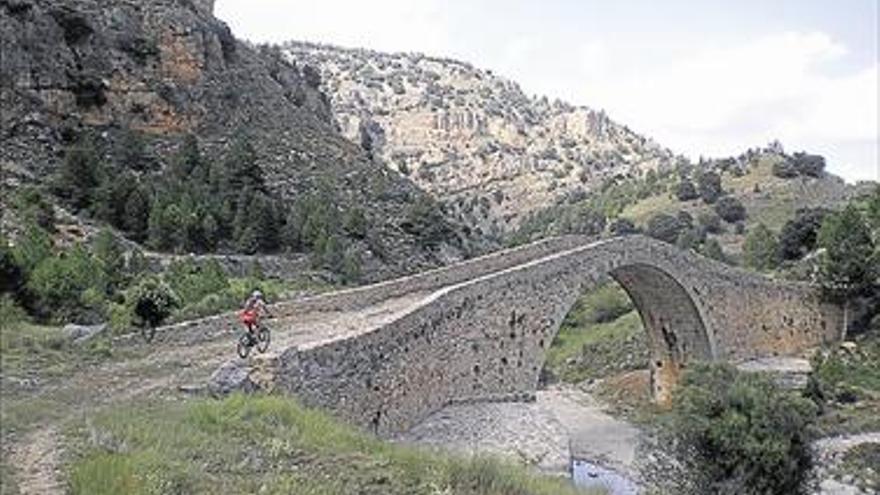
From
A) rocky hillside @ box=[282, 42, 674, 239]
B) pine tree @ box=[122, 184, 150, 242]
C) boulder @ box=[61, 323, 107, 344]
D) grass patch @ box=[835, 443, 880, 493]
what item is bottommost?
grass patch @ box=[835, 443, 880, 493]

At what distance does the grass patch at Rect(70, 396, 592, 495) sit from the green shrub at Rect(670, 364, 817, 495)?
916 centimetres

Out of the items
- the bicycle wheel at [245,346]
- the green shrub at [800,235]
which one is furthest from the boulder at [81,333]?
the green shrub at [800,235]

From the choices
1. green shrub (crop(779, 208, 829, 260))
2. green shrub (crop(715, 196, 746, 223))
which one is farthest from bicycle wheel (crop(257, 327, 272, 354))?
green shrub (crop(715, 196, 746, 223))

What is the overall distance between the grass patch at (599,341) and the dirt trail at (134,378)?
27.5 meters

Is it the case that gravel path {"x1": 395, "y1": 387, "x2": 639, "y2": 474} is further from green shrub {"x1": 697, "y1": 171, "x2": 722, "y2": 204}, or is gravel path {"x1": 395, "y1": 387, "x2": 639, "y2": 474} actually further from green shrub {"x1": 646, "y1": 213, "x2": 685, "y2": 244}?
green shrub {"x1": 697, "y1": 171, "x2": 722, "y2": 204}

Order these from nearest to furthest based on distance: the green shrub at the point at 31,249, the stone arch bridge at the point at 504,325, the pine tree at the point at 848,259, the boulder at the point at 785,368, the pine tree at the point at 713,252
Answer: the stone arch bridge at the point at 504,325, the green shrub at the point at 31,249, the boulder at the point at 785,368, the pine tree at the point at 848,259, the pine tree at the point at 713,252

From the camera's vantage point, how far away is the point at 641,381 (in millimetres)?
46688

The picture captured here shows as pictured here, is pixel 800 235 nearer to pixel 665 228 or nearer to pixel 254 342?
pixel 665 228

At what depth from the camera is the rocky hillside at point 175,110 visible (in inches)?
1462

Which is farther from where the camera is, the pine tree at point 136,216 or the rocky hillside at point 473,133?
the rocky hillside at point 473,133

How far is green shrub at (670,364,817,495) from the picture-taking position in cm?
2066

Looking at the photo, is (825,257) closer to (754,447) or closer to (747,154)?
(754,447)

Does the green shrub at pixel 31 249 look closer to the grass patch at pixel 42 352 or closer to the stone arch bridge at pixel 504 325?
the stone arch bridge at pixel 504 325

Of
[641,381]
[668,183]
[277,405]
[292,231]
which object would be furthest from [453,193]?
[277,405]
